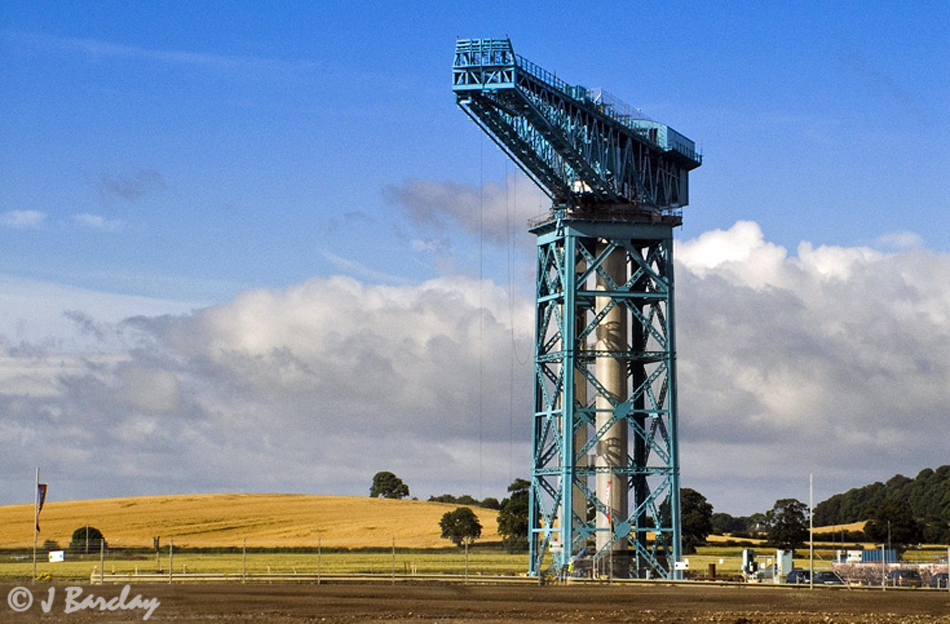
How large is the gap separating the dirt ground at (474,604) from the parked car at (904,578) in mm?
6971

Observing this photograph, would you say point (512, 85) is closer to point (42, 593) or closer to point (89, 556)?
point (42, 593)

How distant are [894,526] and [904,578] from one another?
75060 millimetres

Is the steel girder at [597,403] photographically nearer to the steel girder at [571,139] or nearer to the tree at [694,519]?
the steel girder at [571,139]

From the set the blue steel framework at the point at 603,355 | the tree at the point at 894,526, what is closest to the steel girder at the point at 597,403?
the blue steel framework at the point at 603,355

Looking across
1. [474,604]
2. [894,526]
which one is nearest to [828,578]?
[474,604]

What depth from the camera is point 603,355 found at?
82438mm

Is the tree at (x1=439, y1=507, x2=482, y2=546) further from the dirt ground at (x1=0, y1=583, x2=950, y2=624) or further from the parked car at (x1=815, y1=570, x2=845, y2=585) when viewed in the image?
the dirt ground at (x1=0, y1=583, x2=950, y2=624)

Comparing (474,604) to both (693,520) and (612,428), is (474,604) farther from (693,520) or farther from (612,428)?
(693,520)

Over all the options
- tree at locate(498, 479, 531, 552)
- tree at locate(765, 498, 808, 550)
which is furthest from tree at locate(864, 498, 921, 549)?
tree at locate(498, 479, 531, 552)

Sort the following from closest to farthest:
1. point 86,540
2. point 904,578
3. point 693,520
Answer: point 904,578 → point 86,540 → point 693,520

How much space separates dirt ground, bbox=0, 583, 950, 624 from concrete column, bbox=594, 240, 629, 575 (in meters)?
15.7

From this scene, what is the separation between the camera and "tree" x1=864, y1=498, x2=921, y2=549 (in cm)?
14662

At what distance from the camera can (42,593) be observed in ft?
198

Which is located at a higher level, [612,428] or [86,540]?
[612,428]
